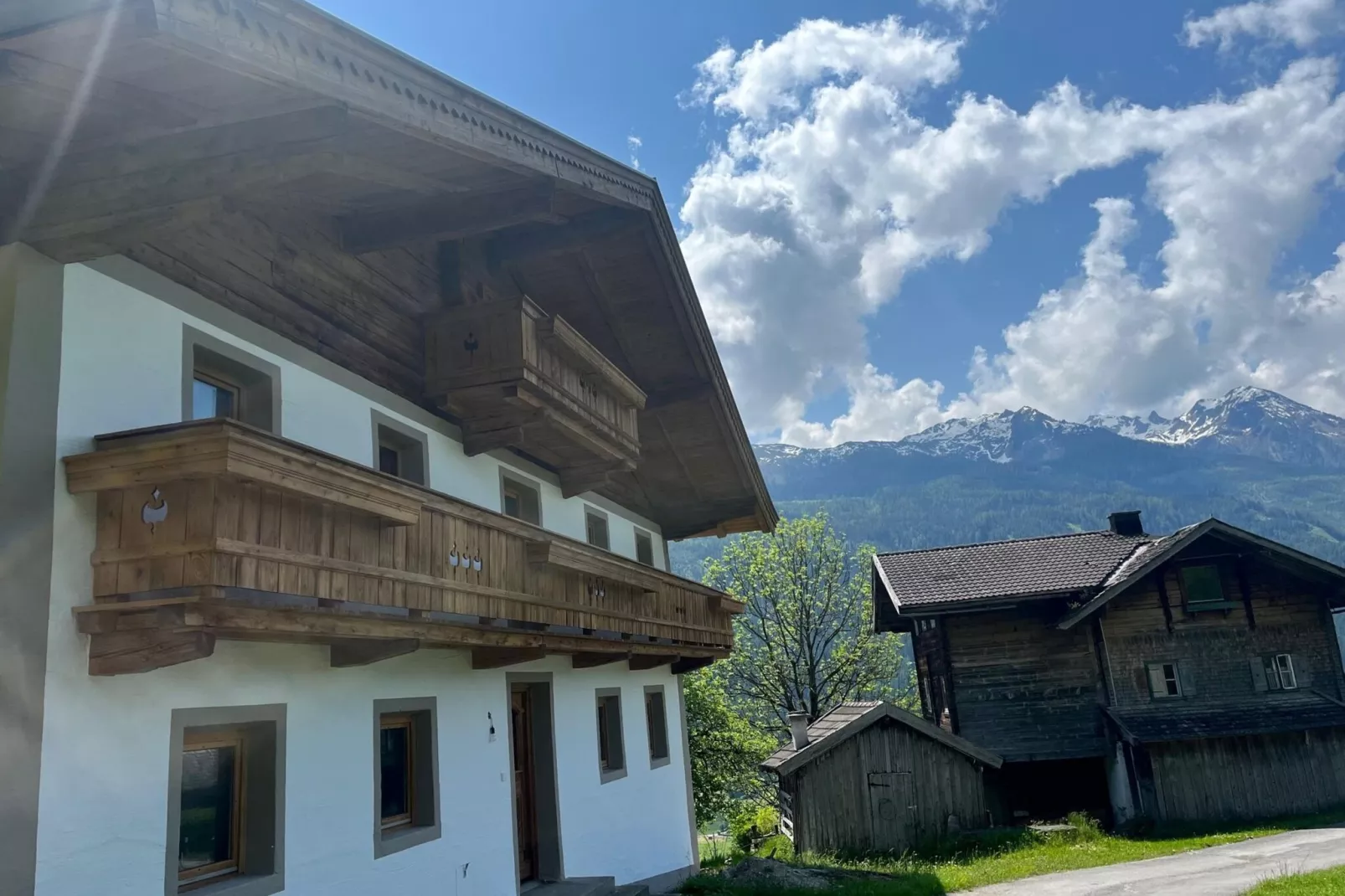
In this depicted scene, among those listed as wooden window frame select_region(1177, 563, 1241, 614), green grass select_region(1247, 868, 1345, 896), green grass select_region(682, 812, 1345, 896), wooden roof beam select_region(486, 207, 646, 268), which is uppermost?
wooden roof beam select_region(486, 207, 646, 268)

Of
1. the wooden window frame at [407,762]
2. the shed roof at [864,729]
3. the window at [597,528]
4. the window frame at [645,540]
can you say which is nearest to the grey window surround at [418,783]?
the wooden window frame at [407,762]

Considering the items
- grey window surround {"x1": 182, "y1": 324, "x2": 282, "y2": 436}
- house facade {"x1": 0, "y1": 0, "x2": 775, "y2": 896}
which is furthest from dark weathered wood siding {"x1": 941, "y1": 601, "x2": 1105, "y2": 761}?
grey window surround {"x1": 182, "y1": 324, "x2": 282, "y2": 436}

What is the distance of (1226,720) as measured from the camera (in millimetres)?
22312

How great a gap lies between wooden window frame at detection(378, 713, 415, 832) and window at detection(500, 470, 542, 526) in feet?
11.2

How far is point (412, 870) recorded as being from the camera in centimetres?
827

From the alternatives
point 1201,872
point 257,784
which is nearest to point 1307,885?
point 1201,872

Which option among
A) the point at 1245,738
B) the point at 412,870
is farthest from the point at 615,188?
the point at 1245,738

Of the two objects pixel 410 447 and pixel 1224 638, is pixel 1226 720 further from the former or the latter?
pixel 410 447

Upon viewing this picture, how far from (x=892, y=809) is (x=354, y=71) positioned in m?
19.5

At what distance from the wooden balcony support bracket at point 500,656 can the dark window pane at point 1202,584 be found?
1988cm

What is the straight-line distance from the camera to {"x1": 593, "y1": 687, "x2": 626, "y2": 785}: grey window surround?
13.3 metres

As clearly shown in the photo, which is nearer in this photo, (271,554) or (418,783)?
(271,554)

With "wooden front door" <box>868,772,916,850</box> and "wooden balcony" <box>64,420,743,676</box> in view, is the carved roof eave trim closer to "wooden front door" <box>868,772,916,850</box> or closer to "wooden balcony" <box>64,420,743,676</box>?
"wooden balcony" <box>64,420,743,676</box>

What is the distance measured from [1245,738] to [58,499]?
24102 millimetres
